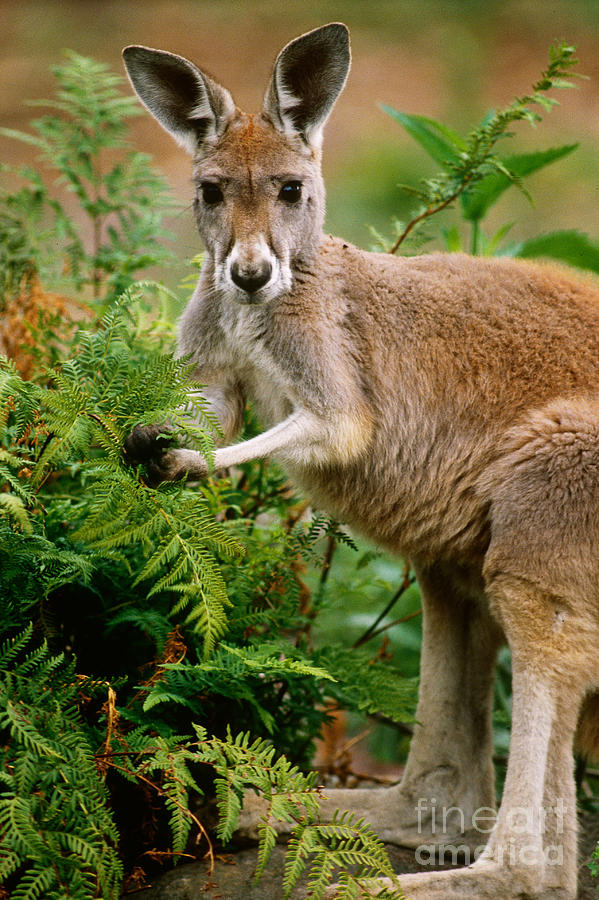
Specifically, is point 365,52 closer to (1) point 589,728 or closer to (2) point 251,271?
(2) point 251,271

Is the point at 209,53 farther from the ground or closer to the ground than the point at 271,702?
farther from the ground

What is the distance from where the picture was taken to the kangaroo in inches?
138

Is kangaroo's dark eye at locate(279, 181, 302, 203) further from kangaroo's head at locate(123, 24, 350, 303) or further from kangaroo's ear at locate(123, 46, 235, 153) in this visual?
kangaroo's ear at locate(123, 46, 235, 153)

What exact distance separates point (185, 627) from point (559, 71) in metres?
2.68

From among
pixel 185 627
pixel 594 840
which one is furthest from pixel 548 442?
pixel 594 840

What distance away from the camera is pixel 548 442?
3.67 m

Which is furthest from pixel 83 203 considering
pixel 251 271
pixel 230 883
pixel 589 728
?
pixel 589 728

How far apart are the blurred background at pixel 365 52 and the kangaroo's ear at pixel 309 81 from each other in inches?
330

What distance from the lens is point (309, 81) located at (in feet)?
12.6

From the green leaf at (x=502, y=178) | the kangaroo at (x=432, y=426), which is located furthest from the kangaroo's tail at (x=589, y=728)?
the green leaf at (x=502, y=178)

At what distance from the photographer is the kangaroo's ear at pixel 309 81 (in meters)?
3.74

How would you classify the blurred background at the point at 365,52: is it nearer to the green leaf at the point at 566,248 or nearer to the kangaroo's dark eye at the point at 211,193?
the green leaf at the point at 566,248

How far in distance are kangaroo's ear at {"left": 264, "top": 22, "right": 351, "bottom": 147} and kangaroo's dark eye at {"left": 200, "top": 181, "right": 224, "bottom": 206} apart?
360 millimetres

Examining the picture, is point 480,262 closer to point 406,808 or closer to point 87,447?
point 87,447
